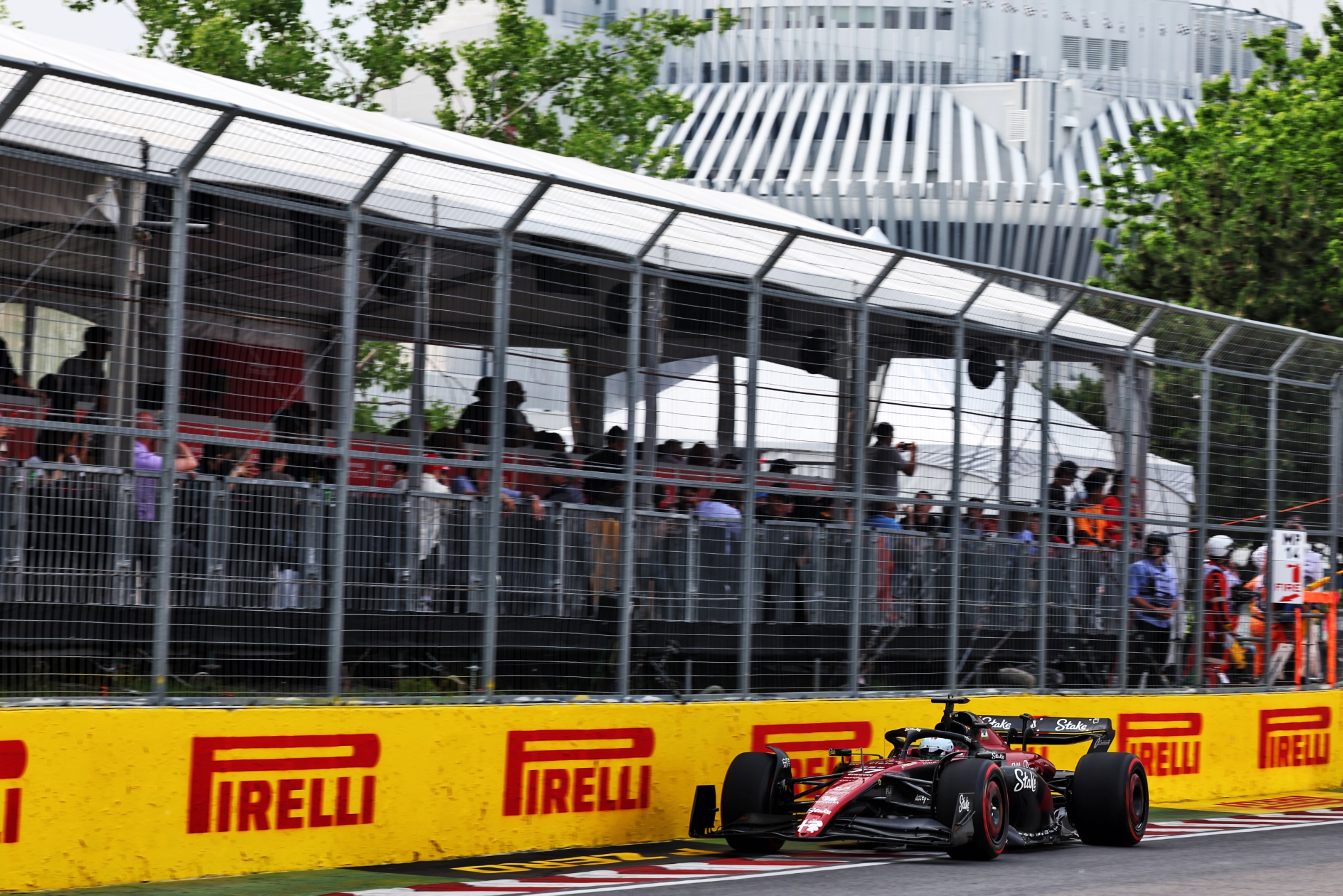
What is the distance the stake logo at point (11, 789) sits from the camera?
288 inches

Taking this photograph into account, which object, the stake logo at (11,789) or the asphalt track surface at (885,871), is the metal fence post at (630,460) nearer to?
the asphalt track surface at (885,871)

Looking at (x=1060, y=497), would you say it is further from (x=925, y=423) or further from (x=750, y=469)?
(x=750, y=469)

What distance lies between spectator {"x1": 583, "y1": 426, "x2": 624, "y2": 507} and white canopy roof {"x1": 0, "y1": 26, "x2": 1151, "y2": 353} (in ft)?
3.74

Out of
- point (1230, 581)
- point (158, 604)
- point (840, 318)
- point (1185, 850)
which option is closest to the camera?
point (158, 604)

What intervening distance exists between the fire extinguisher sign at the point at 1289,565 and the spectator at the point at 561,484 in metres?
7.99

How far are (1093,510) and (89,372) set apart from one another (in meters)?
8.27

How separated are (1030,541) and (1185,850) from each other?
3.06 metres

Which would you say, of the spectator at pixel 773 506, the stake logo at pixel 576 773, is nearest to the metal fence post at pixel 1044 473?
the spectator at pixel 773 506

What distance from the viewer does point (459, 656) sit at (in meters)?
9.41

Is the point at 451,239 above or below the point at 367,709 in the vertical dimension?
above

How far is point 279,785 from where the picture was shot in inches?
330

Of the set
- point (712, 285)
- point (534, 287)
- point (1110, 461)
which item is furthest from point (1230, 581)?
point (534, 287)

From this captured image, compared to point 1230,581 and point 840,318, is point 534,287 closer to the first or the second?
point 840,318

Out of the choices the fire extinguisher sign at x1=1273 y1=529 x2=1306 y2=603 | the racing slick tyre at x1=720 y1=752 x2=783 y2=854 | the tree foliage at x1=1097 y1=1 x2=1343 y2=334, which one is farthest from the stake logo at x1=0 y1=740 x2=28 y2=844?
the tree foliage at x1=1097 y1=1 x2=1343 y2=334
